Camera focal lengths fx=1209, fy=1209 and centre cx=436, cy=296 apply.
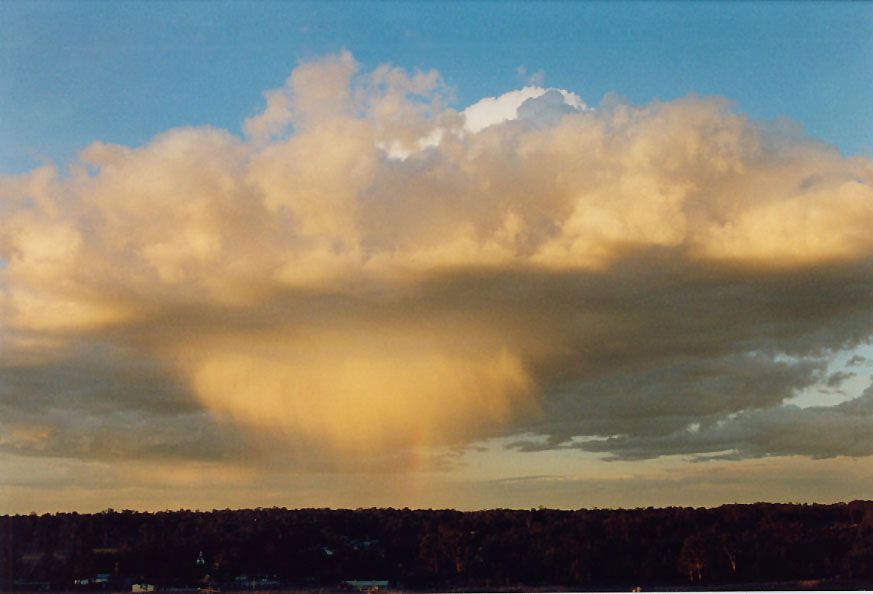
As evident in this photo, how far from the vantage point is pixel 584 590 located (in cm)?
3809

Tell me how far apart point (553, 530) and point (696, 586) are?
17.4 ft

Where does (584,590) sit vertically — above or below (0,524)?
below

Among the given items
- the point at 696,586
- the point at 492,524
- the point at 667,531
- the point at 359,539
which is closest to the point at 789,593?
the point at 696,586

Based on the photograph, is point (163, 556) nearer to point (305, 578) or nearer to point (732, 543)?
point (305, 578)

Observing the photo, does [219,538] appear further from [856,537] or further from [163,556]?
[856,537]

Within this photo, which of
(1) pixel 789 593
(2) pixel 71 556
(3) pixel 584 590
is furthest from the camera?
(2) pixel 71 556

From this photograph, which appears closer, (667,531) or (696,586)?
(696,586)

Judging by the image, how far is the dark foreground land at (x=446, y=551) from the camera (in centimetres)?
3934

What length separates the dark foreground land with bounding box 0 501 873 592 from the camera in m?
39.3

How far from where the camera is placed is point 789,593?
33.8m

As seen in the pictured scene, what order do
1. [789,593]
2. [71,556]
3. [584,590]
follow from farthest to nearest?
[71,556], [584,590], [789,593]

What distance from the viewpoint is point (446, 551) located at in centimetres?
4066

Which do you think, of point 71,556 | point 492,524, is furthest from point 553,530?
point 71,556

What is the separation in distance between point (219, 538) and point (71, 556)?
16.3 feet
